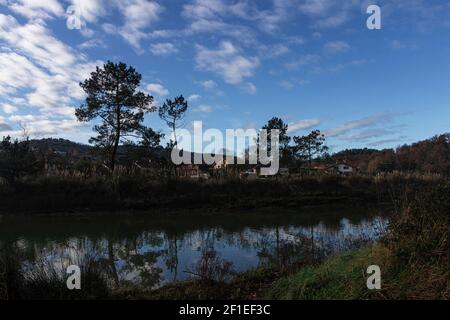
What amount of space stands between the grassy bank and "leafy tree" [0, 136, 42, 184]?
2.63ft

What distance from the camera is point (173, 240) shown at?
530 inches

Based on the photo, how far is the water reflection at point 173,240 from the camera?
845 cm

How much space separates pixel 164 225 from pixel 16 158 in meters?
11.2

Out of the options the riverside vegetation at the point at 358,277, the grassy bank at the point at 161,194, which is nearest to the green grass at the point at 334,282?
the riverside vegetation at the point at 358,277

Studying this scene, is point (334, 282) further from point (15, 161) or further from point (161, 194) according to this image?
point (15, 161)

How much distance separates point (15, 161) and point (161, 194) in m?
8.44

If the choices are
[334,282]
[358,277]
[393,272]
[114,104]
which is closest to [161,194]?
[114,104]

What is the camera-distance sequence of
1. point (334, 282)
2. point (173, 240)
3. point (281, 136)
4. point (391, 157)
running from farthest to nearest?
1. point (281, 136)
2. point (391, 157)
3. point (173, 240)
4. point (334, 282)

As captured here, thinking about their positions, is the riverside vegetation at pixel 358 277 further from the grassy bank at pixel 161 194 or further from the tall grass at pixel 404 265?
the grassy bank at pixel 161 194

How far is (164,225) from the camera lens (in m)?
17.4

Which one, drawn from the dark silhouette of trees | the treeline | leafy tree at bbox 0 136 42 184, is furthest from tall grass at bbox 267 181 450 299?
the dark silhouette of trees
